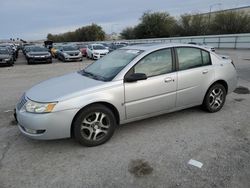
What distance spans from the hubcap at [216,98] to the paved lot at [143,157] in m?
0.34

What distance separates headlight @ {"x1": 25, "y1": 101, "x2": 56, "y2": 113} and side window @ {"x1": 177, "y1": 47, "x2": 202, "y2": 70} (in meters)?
2.48

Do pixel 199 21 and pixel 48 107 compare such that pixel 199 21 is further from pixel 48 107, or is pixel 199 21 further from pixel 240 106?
pixel 48 107

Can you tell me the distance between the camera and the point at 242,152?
3410 millimetres

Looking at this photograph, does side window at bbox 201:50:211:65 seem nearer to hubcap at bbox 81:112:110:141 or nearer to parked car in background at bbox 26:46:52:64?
hubcap at bbox 81:112:110:141

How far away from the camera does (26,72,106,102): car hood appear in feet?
11.5

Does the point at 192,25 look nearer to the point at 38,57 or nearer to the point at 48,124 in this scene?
the point at 38,57

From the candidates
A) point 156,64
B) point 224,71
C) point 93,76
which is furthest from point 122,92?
point 224,71

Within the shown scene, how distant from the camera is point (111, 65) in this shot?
14.5ft

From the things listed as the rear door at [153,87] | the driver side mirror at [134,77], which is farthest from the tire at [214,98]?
the driver side mirror at [134,77]

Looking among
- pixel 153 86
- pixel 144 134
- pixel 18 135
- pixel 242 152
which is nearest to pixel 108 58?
pixel 153 86

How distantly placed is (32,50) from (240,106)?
18.4 metres

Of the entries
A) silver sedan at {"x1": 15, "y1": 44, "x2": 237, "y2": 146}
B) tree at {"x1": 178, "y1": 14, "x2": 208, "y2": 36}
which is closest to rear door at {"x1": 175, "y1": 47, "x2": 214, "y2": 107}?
silver sedan at {"x1": 15, "y1": 44, "x2": 237, "y2": 146}

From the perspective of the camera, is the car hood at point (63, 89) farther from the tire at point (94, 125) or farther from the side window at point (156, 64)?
the side window at point (156, 64)

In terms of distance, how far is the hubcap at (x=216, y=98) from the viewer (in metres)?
4.96
